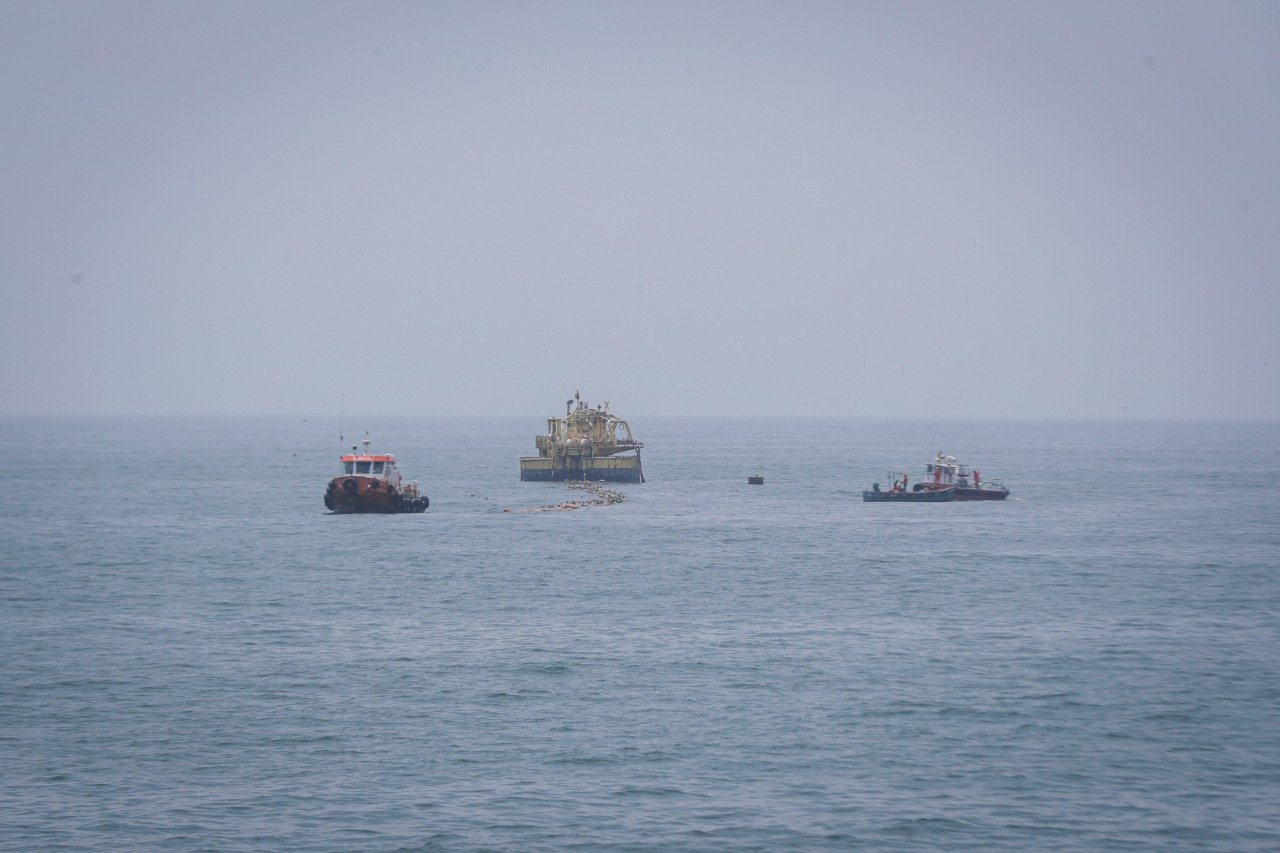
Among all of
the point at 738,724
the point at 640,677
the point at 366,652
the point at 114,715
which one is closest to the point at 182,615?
the point at 366,652

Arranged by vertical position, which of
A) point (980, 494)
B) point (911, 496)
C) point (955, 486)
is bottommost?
point (911, 496)

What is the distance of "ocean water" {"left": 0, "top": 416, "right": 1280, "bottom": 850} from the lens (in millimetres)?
26969

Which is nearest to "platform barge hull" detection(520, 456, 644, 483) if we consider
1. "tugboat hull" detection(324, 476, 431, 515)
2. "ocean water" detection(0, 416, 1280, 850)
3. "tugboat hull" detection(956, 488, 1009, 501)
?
"tugboat hull" detection(956, 488, 1009, 501)

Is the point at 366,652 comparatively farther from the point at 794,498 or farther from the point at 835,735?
the point at 794,498

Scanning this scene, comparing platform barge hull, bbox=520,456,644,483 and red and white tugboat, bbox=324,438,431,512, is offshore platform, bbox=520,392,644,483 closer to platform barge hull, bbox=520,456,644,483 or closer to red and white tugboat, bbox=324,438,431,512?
platform barge hull, bbox=520,456,644,483

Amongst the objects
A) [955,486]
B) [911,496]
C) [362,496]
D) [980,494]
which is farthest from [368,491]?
[980,494]

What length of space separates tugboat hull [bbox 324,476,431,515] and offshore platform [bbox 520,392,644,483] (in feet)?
129

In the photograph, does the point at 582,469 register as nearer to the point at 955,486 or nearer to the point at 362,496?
the point at 955,486

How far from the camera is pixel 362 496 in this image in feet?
306

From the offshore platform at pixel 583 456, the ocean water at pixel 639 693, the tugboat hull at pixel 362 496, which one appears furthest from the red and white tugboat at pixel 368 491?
the offshore platform at pixel 583 456

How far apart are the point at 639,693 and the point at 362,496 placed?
59.7m

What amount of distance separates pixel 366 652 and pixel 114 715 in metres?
10.1

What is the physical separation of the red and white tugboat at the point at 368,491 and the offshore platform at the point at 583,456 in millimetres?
37727

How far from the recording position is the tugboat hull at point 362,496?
92.7m
